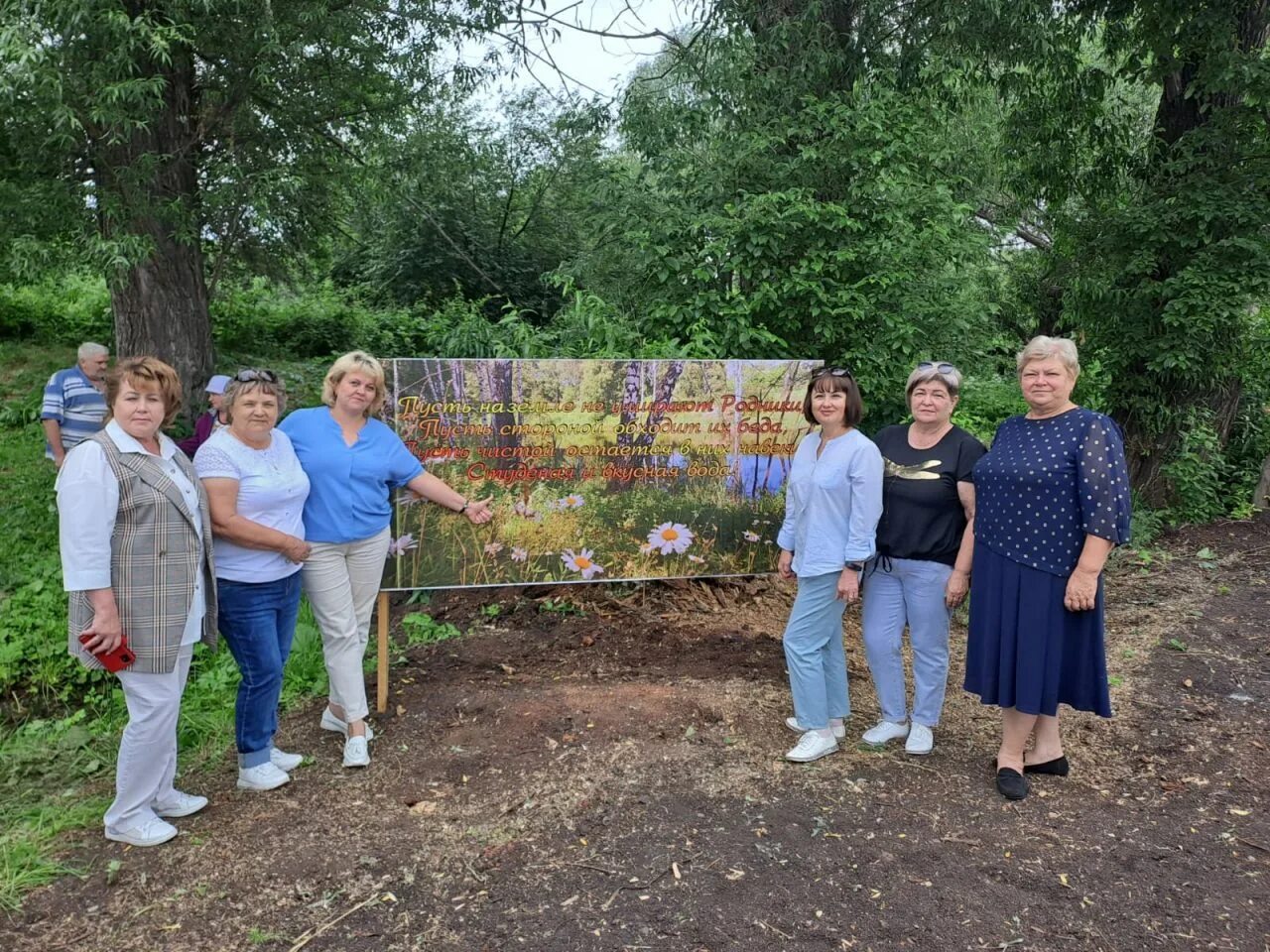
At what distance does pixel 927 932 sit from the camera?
279 cm

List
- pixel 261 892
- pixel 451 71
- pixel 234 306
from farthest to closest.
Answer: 1. pixel 234 306
2. pixel 451 71
3. pixel 261 892

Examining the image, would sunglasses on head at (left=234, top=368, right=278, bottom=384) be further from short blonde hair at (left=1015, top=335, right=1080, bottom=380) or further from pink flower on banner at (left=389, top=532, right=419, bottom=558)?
short blonde hair at (left=1015, top=335, right=1080, bottom=380)

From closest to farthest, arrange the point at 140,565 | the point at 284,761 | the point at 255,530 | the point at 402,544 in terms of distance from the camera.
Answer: the point at 140,565 < the point at 255,530 < the point at 284,761 < the point at 402,544

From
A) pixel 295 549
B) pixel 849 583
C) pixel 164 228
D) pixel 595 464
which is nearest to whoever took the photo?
pixel 295 549

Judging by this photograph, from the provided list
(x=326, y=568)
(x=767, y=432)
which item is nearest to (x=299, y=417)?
(x=326, y=568)

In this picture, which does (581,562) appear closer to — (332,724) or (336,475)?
(332,724)

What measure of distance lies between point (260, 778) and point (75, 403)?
457 cm

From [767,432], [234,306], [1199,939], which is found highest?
[234,306]

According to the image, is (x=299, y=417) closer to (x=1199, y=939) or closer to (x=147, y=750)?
(x=147, y=750)

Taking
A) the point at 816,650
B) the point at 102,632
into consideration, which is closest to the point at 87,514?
the point at 102,632

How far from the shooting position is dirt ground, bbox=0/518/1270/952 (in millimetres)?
2836

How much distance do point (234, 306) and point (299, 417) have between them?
10.1 metres

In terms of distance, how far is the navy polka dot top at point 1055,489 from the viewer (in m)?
3.29

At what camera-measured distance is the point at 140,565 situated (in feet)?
10.1
